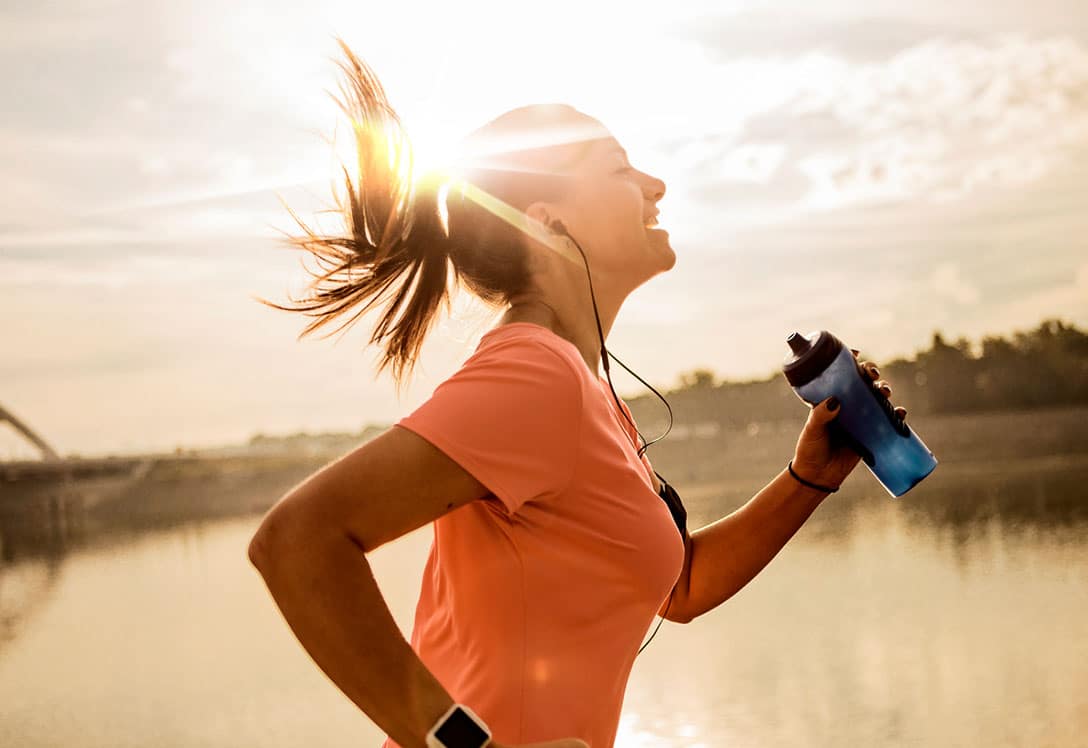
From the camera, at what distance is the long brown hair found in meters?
1.46

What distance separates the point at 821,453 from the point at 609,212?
0.65 meters

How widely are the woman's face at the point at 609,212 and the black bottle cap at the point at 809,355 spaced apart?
0.42 m

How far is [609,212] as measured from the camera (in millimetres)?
1462

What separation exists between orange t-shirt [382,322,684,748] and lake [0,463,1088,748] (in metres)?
14.9

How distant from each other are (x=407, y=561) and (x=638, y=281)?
3470 cm

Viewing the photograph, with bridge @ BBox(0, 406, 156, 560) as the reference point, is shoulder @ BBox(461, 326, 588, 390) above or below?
above

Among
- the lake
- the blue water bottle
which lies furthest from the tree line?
the blue water bottle

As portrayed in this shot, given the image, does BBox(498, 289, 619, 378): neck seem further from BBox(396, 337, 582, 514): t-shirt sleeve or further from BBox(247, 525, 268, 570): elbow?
BBox(247, 525, 268, 570): elbow

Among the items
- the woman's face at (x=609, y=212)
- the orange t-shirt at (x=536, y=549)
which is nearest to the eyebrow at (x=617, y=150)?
the woman's face at (x=609, y=212)

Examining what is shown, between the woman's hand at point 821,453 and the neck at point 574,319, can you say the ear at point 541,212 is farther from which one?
the woman's hand at point 821,453

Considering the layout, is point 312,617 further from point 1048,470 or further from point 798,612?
point 1048,470

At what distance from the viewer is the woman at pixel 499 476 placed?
1055 millimetres

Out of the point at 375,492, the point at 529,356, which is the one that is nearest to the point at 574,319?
the point at 529,356

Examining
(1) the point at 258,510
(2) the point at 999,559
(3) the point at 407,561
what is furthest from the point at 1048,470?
Result: (1) the point at 258,510
